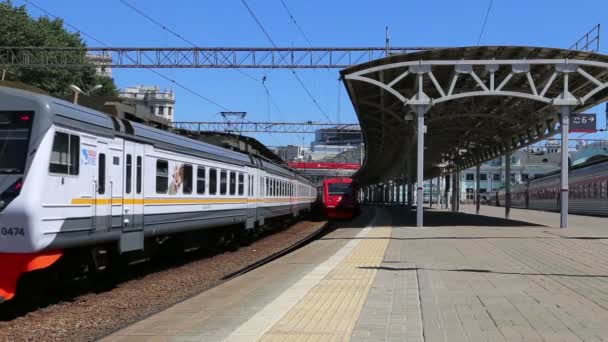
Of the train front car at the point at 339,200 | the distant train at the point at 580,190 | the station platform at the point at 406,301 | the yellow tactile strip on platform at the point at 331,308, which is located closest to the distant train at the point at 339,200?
the train front car at the point at 339,200

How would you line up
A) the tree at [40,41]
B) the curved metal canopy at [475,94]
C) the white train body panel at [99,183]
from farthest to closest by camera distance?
the tree at [40,41] < the curved metal canopy at [475,94] < the white train body panel at [99,183]

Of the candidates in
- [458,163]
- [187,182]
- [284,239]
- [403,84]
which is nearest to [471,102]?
[403,84]

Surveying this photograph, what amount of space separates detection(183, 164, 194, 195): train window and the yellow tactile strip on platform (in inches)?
145

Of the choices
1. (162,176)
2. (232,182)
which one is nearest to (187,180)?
(162,176)

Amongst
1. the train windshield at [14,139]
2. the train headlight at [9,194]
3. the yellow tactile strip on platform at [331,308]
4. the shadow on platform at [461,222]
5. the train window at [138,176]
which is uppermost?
the train windshield at [14,139]

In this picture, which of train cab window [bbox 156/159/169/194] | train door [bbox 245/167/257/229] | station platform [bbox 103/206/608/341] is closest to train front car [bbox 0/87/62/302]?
station platform [bbox 103/206/608/341]

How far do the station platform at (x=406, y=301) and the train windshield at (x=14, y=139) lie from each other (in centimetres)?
264

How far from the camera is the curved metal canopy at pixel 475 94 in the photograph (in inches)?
922

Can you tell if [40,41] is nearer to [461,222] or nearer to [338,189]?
[338,189]

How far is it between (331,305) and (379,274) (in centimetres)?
308

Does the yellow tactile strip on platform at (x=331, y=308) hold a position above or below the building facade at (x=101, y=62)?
below

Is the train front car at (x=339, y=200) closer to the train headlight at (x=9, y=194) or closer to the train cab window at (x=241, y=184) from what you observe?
the train cab window at (x=241, y=184)

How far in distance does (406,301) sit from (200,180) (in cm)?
768

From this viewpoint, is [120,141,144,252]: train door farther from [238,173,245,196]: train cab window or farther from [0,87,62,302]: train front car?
[238,173,245,196]: train cab window
